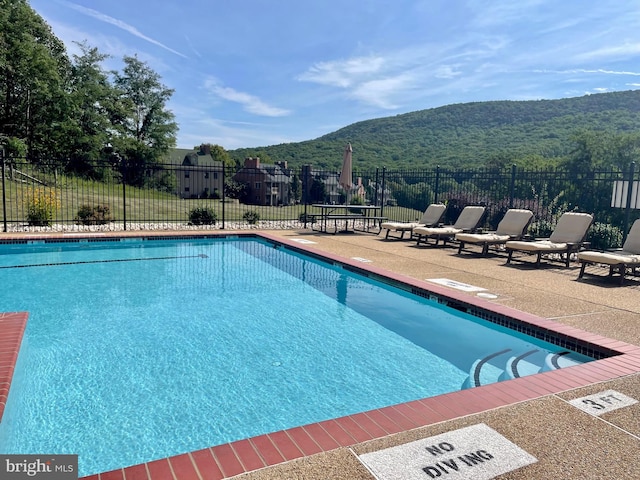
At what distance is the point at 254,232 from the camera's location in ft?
40.5

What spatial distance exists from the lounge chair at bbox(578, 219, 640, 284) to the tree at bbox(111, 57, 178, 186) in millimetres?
42353

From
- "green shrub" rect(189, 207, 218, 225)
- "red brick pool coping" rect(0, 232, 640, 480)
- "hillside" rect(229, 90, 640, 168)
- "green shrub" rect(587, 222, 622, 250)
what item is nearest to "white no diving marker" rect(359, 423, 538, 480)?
"red brick pool coping" rect(0, 232, 640, 480)

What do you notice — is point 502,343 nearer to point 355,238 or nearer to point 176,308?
point 176,308

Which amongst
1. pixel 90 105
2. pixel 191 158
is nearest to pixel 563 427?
pixel 90 105

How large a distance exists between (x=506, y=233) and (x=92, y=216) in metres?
11.6

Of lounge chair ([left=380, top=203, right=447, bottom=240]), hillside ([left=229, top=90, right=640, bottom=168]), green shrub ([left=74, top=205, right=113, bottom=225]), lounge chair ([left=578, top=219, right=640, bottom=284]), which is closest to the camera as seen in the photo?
lounge chair ([left=578, top=219, right=640, bottom=284])

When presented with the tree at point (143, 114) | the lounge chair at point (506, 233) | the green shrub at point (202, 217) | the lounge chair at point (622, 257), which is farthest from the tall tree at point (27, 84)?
the lounge chair at point (622, 257)

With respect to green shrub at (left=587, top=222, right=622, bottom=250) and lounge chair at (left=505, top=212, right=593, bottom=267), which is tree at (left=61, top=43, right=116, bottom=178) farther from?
green shrub at (left=587, top=222, right=622, bottom=250)

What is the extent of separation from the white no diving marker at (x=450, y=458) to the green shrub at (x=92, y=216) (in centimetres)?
1306

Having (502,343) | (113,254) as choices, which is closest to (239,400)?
(502,343)

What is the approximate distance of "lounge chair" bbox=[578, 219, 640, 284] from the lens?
647 cm

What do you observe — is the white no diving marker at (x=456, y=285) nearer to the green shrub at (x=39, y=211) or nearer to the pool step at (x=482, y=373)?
the pool step at (x=482, y=373)

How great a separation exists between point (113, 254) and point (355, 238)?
6.09 m

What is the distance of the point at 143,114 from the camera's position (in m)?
46.0
